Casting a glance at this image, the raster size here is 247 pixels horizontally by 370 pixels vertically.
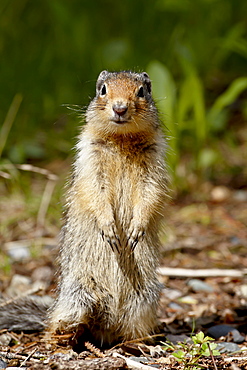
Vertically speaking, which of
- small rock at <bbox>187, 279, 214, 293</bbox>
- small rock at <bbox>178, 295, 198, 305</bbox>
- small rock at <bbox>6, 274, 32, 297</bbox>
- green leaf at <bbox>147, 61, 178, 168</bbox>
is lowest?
small rock at <bbox>6, 274, 32, 297</bbox>

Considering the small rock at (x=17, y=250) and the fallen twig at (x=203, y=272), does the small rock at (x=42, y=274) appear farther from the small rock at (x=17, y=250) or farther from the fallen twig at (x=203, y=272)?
the fallen twig at (x=203, y=272)

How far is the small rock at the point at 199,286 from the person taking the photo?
5.53 metres

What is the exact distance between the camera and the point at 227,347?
424 centimetres

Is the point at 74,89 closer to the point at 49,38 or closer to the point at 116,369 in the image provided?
the point at 49,38

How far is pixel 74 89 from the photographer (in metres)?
8.87

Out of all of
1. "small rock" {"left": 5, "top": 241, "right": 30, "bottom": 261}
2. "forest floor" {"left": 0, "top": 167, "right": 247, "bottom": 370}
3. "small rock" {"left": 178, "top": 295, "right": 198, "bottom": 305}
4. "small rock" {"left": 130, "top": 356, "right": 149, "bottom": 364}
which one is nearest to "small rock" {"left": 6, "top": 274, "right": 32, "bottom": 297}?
"forest floor" {"left": 0, "top": 167, "right": 247, "bottom": 370}

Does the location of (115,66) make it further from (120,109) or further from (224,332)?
(224,332)

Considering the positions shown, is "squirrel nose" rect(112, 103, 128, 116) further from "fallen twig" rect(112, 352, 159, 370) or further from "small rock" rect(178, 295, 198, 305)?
"small rock" rect(178, 295, 198, 305)

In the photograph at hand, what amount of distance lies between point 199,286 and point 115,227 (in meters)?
1.72

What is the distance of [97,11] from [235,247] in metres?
5.36

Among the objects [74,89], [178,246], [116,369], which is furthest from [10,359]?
[74,89]

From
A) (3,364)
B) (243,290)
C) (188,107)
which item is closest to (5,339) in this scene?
(3,364)

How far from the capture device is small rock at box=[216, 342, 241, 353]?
417 centimetres

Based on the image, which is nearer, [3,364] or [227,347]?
[3,364]
